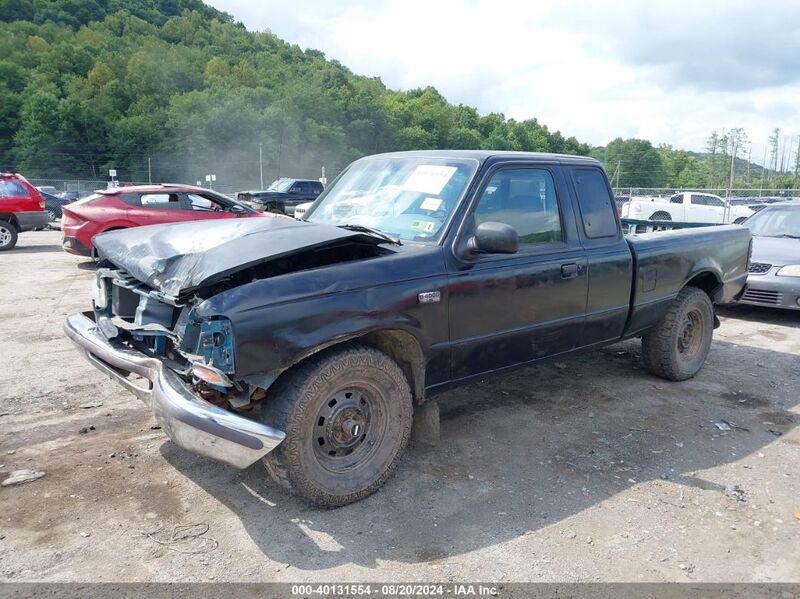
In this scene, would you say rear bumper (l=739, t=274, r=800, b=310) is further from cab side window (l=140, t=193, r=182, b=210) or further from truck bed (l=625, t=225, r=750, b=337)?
cab side window (l=140, t=193, r=182, b=210)

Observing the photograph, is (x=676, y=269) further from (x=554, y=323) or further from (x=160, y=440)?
(x=160, y=440)

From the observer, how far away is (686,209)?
2386cm

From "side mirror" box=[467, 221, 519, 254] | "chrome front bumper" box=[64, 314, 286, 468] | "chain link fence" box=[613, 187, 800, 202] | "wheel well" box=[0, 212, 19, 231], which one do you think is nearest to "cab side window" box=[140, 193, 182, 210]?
"wheel well" box=[0, 212, 19, 231]

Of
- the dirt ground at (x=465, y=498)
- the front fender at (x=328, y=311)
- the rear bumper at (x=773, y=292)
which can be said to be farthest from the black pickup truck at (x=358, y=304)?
the rear bumper at (x=773, y=292)

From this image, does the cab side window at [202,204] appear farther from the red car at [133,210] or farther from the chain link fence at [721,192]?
the chain link fence at [721,192]

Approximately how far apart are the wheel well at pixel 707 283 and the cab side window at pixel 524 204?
2.08m

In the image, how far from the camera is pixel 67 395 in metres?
4.87

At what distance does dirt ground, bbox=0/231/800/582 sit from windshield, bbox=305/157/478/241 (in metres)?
1.51

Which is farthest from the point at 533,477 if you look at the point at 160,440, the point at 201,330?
the point at 160,440

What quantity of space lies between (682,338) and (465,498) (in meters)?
3.23

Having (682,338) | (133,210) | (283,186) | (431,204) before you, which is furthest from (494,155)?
(283,186)

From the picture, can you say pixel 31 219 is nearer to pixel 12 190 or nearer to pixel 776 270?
pixel 12 190

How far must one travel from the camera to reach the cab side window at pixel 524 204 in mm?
4023

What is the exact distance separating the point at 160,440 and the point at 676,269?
14.0 feet
